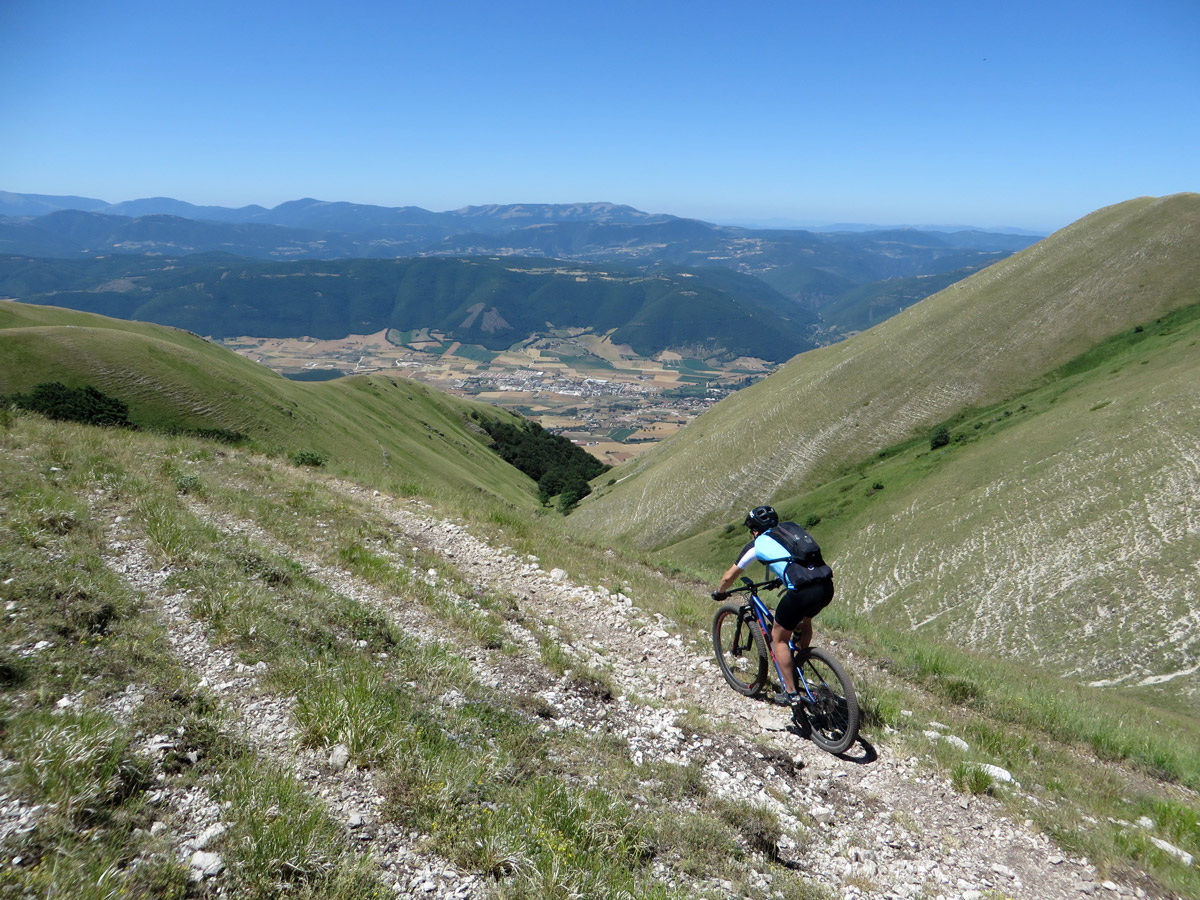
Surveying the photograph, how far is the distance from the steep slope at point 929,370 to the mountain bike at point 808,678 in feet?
164

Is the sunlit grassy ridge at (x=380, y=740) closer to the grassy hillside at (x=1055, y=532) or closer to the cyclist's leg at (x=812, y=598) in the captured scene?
the cyclist's leg at (x=812, y=598)

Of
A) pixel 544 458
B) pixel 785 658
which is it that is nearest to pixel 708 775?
pixel 785 658

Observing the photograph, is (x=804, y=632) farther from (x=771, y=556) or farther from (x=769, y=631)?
(x=771, y=556)

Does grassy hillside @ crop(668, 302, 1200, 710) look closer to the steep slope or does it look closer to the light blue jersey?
the light blue jersey

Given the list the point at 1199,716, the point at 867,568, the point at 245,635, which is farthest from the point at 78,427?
the point at 867,568

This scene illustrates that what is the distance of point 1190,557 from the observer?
83.2ft

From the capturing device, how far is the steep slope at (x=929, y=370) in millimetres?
62250

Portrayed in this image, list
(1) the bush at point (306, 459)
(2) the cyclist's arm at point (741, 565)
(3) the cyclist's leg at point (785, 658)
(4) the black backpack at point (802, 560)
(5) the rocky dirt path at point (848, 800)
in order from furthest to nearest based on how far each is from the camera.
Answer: (1) the bush at point (306, 459)
(2) the cyclist's arm at point (741, 565)
(3) the cyclist's leg at point (785, 658)
(4) the black backpack at point (802, 560)
(5) the rocky dirt path at point (848, 800)

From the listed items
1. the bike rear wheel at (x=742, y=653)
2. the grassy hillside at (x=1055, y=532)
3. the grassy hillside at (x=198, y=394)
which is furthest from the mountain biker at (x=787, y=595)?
the grassy hillside at (x=198, y=394)

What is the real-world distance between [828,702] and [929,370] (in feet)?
240

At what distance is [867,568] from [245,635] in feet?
127

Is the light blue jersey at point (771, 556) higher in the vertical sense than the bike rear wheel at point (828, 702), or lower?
higher

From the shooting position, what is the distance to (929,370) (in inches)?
2694

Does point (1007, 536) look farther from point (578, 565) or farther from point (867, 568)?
point (578, 565)
